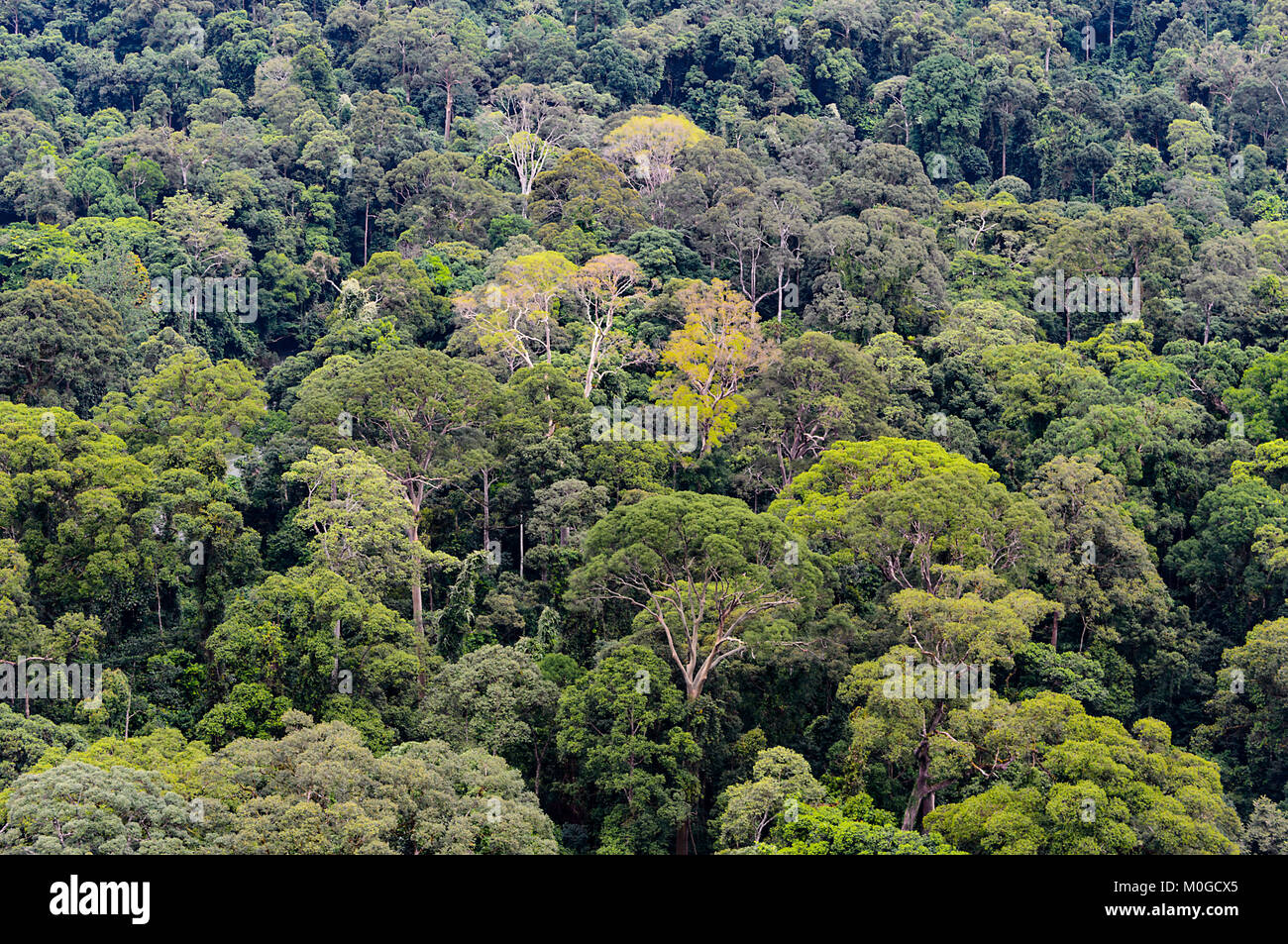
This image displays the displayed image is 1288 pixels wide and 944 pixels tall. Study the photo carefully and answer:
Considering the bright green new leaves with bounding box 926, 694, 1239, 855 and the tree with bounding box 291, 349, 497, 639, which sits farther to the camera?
the tree with bounding box 291, 349, 497, 639

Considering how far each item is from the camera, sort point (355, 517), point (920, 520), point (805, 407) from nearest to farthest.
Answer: point (920, 520), point (355, 517), point (805, 407)

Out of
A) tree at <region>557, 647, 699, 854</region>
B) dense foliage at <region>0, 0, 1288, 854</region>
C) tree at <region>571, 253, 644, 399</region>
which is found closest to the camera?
dense foliage at <region>0, 0, 1288, 854</region>

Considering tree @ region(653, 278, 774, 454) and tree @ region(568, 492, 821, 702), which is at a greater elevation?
tree @ region(653, 278, 774, 454)

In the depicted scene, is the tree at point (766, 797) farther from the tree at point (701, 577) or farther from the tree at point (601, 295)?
the tree at point (601, 295)

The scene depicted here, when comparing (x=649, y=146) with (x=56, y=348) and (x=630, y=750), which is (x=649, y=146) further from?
(x=630, y=750)

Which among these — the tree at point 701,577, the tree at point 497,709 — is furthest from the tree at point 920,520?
the tree at point 497,709

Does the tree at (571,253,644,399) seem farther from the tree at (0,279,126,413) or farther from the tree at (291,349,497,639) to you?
the tree at (0,279,126,413)

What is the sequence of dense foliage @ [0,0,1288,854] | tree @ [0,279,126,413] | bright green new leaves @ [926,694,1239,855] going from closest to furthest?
bright green new leaves @ [926,694,1239,855], dense foliage @ [0,0,1288,854], tree @ [0,279,126,413]

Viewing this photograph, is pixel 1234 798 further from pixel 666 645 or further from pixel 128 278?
pixel 128 278

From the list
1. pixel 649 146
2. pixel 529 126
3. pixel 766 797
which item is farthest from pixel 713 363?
pixel 529 126

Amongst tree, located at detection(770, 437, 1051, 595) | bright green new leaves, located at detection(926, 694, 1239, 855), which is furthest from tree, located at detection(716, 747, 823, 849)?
tree, located at detection(770, 437, 1051, 595)
